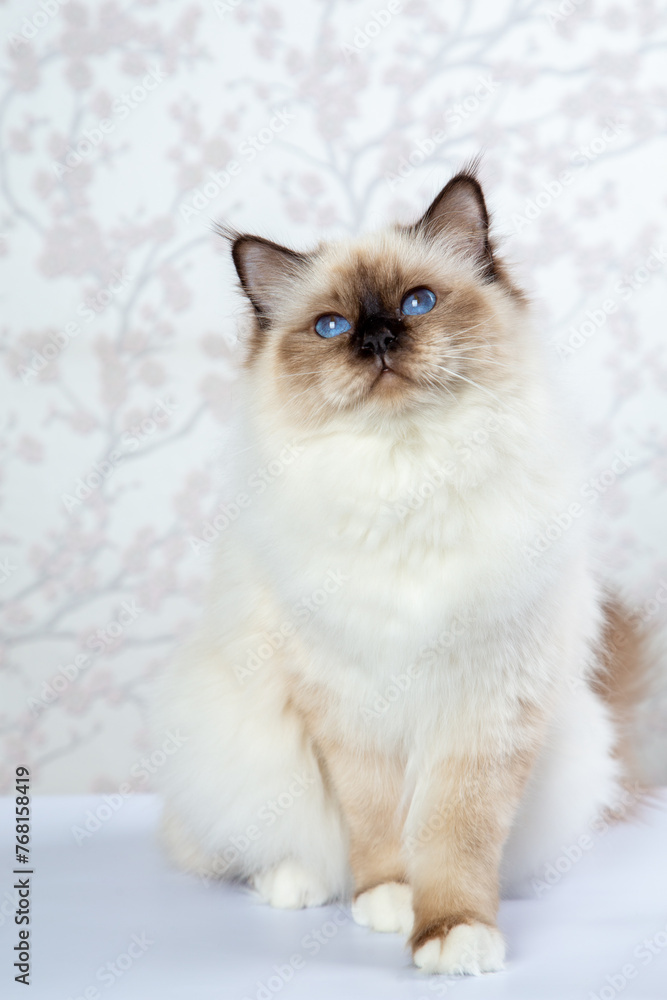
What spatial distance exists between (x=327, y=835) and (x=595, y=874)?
21.9 inches

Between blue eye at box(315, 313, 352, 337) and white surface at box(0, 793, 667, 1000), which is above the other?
blue eye at box(315, 313, 352, 337)

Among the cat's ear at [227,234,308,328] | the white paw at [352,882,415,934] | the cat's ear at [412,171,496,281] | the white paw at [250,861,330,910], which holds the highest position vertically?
the cat's ear at [412,171,496,281]

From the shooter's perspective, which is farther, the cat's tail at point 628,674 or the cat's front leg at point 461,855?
the cat's tail at point 628,674

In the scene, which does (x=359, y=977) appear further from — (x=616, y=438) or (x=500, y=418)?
(x=616, y=438)

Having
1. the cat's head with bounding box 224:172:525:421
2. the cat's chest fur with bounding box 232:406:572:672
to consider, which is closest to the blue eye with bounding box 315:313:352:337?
the cat's head with bounding box 224:172:525:421

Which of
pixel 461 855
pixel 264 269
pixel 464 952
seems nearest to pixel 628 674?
pixel 461 855

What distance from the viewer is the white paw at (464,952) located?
5.11 feet

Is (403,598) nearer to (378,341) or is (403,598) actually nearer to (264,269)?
(378,341)

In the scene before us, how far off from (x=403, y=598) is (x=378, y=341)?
0.42m

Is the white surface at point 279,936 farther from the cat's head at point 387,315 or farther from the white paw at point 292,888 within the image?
the cat's head at point 387,315

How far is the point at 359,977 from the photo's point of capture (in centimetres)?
159

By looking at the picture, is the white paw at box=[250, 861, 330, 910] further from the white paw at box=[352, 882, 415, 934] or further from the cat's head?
the cat's head

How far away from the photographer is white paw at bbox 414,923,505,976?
1557 millimetres

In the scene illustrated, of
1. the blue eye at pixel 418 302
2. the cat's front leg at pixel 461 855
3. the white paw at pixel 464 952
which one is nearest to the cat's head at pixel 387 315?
the blue eye at pixel 418 302
